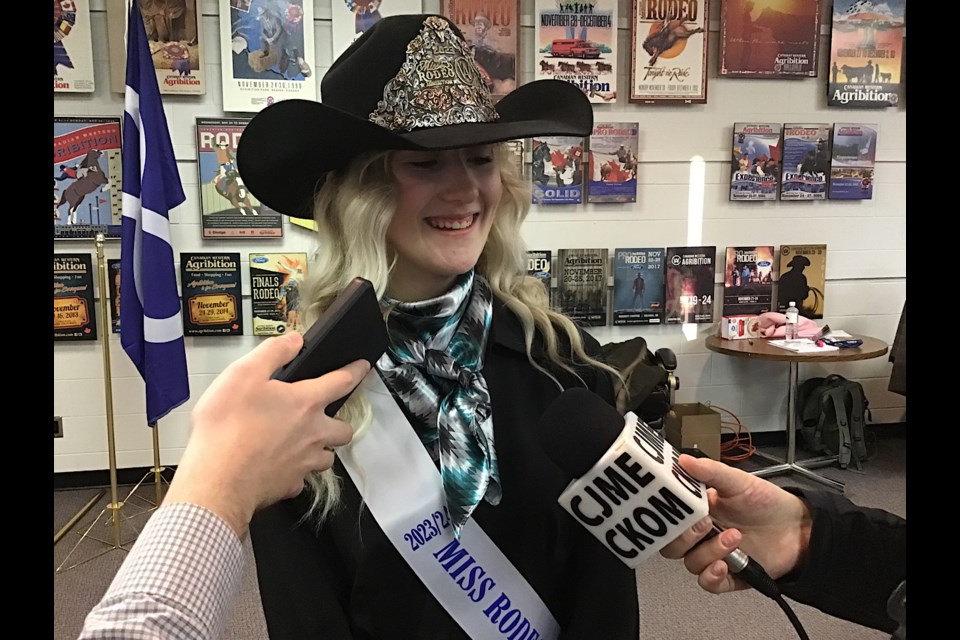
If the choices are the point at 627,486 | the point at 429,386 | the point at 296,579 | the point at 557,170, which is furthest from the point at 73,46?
the point at 627,486

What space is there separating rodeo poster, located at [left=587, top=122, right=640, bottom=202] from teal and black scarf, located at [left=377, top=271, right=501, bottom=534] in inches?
96.2

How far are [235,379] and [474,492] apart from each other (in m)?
0.58

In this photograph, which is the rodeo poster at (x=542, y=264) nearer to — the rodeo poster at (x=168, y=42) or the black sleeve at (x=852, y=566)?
the rodeo poster at (x=168, y=42)

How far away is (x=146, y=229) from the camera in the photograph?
8.85ft

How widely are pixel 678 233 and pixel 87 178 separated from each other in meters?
2.96

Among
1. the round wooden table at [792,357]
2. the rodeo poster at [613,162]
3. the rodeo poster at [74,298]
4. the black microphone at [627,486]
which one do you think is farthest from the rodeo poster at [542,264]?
the black microphone at [627,486]

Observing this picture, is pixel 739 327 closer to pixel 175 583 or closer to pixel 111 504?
pixel 111 504

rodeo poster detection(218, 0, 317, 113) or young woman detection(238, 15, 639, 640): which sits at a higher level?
rodeo poster detection(218, 0, 317, 113)

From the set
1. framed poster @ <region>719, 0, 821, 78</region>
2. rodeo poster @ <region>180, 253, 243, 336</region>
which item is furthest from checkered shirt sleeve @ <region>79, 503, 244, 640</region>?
framed poster @ <region>719, 0, 821, 78</region>

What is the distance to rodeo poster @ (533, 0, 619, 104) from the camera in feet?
11.0

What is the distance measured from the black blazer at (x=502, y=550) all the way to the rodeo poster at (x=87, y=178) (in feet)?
8.72

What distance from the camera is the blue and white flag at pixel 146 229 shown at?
8.86 feet

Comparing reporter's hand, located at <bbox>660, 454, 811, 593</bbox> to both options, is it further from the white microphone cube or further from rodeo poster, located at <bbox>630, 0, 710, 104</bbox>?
rodeo poster, located at <bbox>630, 0, 710, 104</bbox>

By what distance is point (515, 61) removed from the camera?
3.34m
